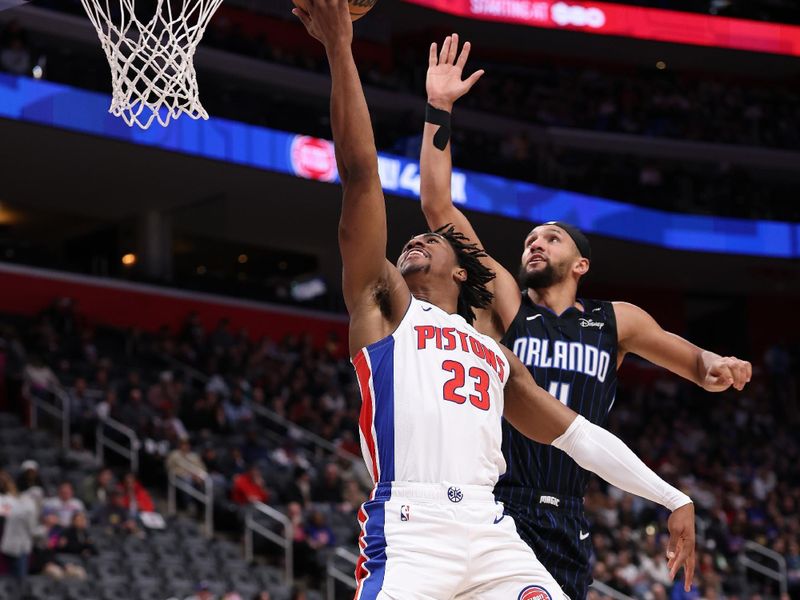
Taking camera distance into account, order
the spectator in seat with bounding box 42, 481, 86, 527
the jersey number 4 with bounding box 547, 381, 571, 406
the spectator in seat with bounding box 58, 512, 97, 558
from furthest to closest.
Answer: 1. the spectator in seat with bounding box 42, 481, 86, 527
2. the spectator in seat with bounding box 58, 512, 97, 558
3. the jersey number 4 with bounding box 547, 381, 571, 406

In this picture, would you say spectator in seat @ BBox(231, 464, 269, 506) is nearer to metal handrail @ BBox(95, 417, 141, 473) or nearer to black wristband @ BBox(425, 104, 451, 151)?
metal handrail @ BBox(95, 417, 141, 473)

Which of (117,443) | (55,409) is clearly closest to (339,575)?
(117,443)

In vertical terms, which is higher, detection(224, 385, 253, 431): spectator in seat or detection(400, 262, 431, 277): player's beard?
detection(400, 262, 431, 277): player's beard

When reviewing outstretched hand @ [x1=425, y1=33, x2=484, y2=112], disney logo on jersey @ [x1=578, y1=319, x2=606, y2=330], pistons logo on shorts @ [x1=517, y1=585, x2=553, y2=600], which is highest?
outstretched hand @ [x1=425, y1=33, x2=484, y2=112]

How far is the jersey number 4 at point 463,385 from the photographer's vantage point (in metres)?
4.60

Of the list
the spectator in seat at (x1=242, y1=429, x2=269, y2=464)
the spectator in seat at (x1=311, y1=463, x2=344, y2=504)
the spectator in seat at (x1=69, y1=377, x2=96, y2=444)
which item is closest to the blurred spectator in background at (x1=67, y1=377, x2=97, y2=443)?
the spectator in seat at (x1=69, y1=377, x2=96, y2=444)

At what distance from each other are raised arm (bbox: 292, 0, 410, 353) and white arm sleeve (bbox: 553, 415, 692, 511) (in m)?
0.97

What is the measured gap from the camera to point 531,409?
16.5 feet

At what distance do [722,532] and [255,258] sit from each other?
1212 cm

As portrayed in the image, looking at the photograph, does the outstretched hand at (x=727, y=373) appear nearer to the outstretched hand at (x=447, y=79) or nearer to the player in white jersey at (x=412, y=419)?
the player in white jersey at (x=412, y=419)

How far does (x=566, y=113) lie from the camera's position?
97.4 feet

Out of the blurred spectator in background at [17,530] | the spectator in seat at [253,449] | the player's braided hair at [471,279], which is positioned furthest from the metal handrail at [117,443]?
the player's braided hair at [471,279]

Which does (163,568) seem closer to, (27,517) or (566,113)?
(27,517)

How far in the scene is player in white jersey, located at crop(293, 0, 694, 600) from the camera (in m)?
4.44
